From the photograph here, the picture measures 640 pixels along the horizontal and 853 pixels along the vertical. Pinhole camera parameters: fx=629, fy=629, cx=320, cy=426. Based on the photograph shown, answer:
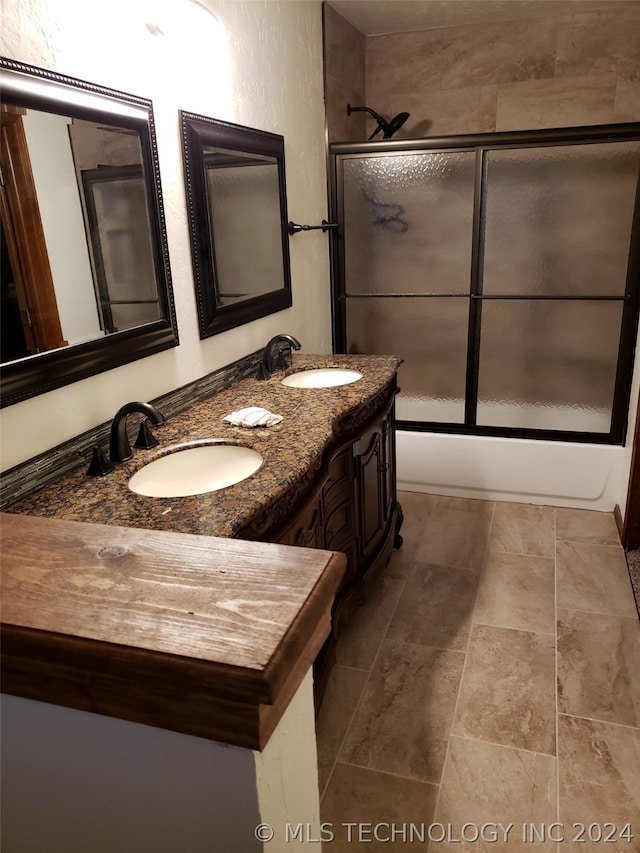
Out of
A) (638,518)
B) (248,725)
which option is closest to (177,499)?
(248,725)

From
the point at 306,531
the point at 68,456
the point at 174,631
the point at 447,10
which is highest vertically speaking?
the point at 447,10

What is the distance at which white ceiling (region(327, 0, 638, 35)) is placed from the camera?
2.85 m

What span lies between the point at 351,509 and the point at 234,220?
107 cm

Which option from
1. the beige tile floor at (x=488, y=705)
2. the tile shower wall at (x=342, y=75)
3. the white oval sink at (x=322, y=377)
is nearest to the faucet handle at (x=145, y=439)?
the white oval sink at (x=322, y=377)

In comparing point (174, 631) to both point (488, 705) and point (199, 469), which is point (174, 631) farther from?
point (488, 705)

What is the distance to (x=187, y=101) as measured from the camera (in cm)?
188

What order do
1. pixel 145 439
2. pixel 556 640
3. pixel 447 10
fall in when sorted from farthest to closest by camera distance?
1. pixel 447 10
2. pixel 556 640
3. pixel 145 439

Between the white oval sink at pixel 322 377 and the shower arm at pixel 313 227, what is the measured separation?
646 mm

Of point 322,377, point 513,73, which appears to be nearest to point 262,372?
point 322,377

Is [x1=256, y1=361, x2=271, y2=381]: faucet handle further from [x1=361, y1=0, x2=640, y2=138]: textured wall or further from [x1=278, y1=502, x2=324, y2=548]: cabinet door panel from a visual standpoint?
[x1=361, y1=0, x2=640, y2=138]: textured wall

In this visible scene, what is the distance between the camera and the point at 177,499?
1320mm

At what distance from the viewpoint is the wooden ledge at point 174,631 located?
20.6 inches

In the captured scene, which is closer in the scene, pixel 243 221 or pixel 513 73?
pixel 243 221

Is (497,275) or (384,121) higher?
(384,121)
